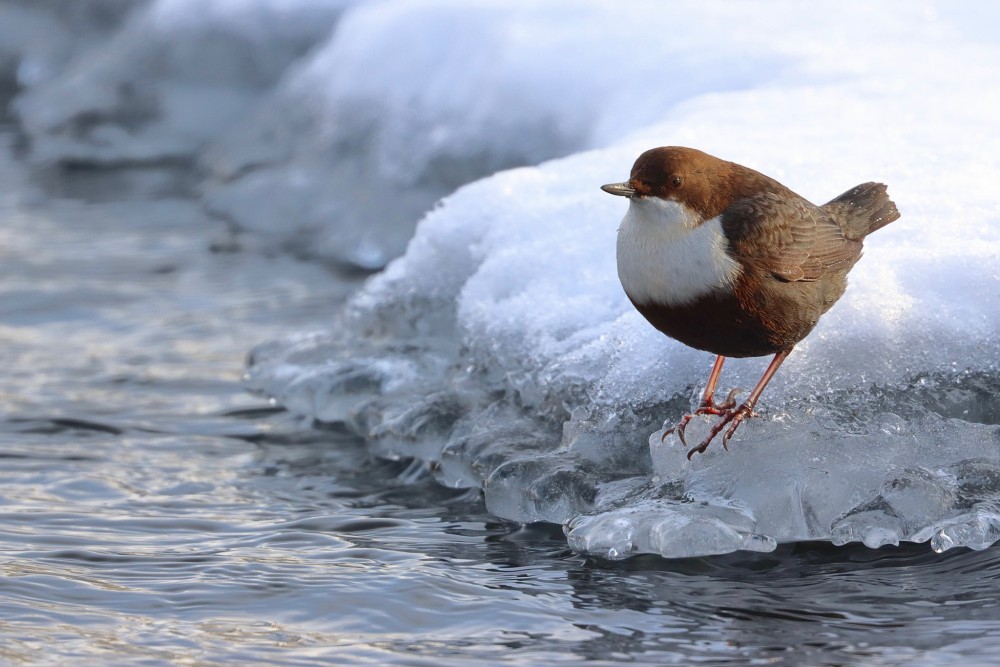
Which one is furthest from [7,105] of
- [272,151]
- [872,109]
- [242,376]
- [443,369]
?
[872,109]

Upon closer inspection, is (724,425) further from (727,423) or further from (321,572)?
(321,572)

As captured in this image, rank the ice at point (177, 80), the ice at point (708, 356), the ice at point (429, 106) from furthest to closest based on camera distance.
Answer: the ice at point (177, 80), the ice at point (429, 106), the ice at point (708, 356)

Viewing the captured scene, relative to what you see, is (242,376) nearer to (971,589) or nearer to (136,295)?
(136,295)

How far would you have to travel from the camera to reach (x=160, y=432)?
482 centimetres

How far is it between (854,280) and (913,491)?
28.4 inches

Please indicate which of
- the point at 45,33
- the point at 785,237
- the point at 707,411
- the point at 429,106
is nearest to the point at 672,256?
the point at 785,237

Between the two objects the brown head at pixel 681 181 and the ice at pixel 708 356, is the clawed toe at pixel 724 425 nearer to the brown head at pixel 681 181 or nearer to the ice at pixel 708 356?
the ice at pixel 708 356

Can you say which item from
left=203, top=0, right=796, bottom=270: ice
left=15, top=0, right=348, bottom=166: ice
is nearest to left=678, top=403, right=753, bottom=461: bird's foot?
left=203, top=0, right=796, bottom=270: ice

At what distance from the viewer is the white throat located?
3344mm

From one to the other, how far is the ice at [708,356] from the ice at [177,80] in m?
2.93

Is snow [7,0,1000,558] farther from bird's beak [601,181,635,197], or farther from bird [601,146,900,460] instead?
bird's beak [601,181,635,197]

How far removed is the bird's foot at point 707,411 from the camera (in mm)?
3619

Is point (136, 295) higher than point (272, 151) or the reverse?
the reverse

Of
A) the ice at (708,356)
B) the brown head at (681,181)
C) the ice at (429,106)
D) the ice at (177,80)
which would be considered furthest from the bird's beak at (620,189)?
the ice at (177,80)
